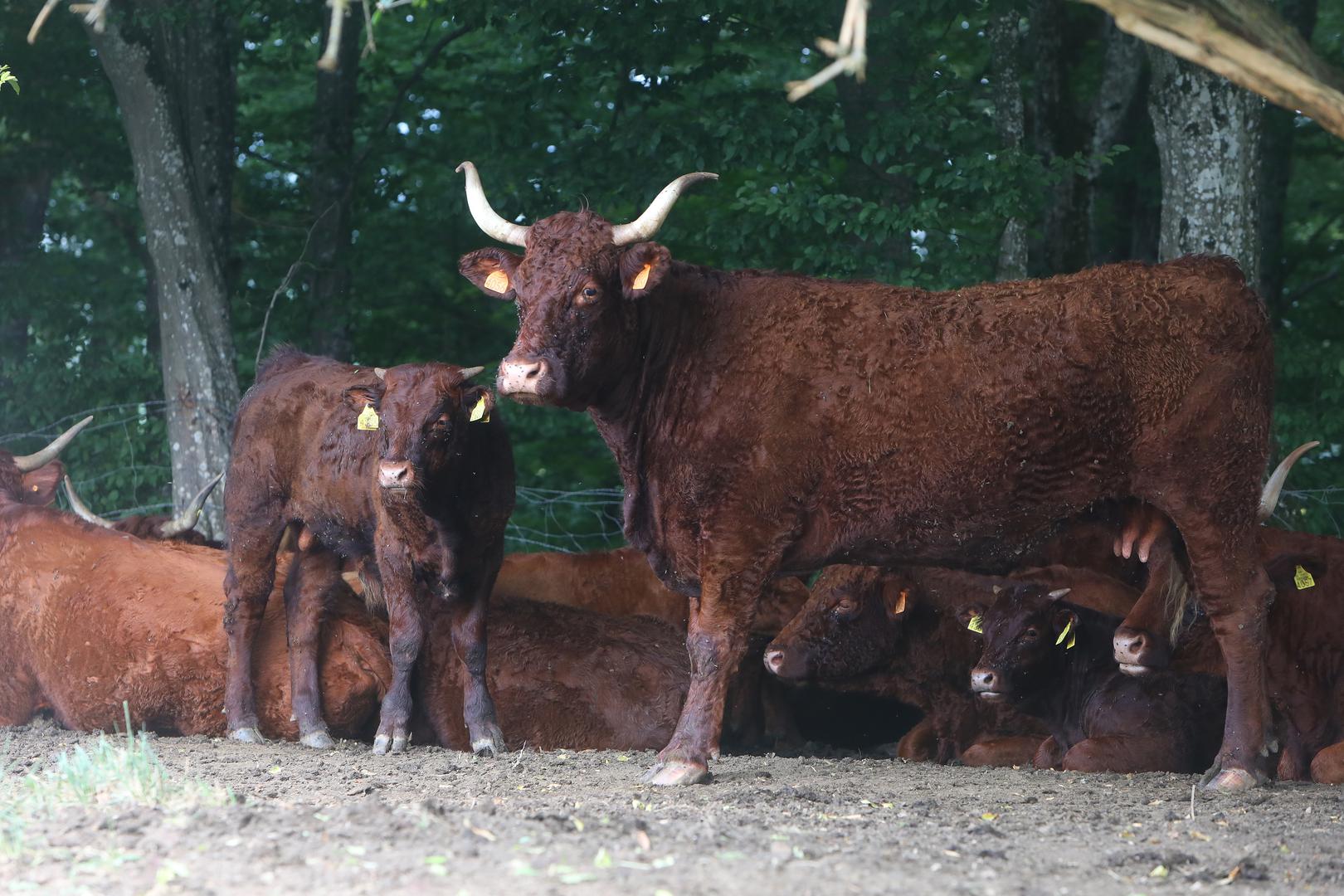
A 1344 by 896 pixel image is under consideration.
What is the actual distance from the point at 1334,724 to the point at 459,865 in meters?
5.54

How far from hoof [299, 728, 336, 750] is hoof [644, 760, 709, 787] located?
2678mm

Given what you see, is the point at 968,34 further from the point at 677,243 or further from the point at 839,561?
the point at 839,561

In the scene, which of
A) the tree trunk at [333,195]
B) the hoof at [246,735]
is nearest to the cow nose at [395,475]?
the hoof at [246,735]

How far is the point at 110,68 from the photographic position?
11422 millimetres

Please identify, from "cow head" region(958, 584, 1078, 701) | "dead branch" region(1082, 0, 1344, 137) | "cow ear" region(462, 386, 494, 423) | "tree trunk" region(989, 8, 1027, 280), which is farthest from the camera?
"tree trunk" region(989, 8, 1027, 280)

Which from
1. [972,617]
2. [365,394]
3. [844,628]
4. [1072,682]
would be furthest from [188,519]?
[1072,682]

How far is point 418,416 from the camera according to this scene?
806 cm

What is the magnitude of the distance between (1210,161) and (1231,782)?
4612mm

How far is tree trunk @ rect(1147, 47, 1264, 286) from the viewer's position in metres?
9.87

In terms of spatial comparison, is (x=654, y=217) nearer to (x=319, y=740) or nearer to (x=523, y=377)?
(x=523, y=377)

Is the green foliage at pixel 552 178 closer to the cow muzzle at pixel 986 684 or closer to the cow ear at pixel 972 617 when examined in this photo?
the cow ear at pixel 972 617

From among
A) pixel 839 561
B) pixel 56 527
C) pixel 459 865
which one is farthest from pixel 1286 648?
pixel 56 527

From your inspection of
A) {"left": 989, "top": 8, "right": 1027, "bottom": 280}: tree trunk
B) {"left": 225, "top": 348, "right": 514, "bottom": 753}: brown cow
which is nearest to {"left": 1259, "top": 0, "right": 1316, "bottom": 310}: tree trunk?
{"left": 989, "top": 8, "right": 1027, "bottom": 280}: tree trunk

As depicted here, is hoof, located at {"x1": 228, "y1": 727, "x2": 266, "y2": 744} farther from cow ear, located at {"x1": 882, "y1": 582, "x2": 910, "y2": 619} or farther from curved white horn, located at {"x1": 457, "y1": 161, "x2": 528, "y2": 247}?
cow ear, located at {"x1": 882, "y1": 582, "x2": 910, "y2": 619}
